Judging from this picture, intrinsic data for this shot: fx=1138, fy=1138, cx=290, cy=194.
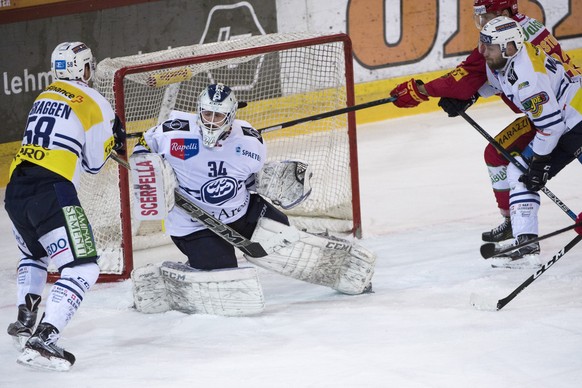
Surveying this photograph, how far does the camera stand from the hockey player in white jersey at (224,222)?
4.61 m

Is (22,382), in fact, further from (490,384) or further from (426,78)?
(426,78)

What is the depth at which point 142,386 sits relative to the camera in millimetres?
3889

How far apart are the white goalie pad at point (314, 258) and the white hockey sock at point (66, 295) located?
0.92 metres

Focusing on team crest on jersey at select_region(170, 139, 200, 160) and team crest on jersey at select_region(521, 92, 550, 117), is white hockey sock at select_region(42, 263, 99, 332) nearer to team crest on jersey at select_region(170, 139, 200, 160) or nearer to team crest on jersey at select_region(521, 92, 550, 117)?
team crest on jersey at select_region(170, 139, 200, 160)

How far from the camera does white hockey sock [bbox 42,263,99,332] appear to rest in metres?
4.06

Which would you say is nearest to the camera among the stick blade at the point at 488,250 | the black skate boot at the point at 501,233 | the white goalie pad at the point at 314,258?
the white goalie pad at the point at 314,258

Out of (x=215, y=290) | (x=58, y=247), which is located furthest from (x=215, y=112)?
(x=58, y=247)

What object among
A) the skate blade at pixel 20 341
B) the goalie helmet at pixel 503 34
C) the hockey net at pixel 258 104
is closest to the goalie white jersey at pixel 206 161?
the hockey net at pixel 258 104

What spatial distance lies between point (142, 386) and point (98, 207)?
1.78 metres

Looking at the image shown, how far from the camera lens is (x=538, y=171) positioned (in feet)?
16.5

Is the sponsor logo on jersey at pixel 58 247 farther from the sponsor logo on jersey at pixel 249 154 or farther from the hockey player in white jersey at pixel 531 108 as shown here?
the hockey player in white jersey at pixel 531 108

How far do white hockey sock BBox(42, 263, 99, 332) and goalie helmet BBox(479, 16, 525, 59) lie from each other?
2.00m

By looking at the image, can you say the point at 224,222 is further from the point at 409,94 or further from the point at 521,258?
the point at 521,258

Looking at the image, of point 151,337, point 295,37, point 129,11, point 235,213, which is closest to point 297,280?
point 235,213
